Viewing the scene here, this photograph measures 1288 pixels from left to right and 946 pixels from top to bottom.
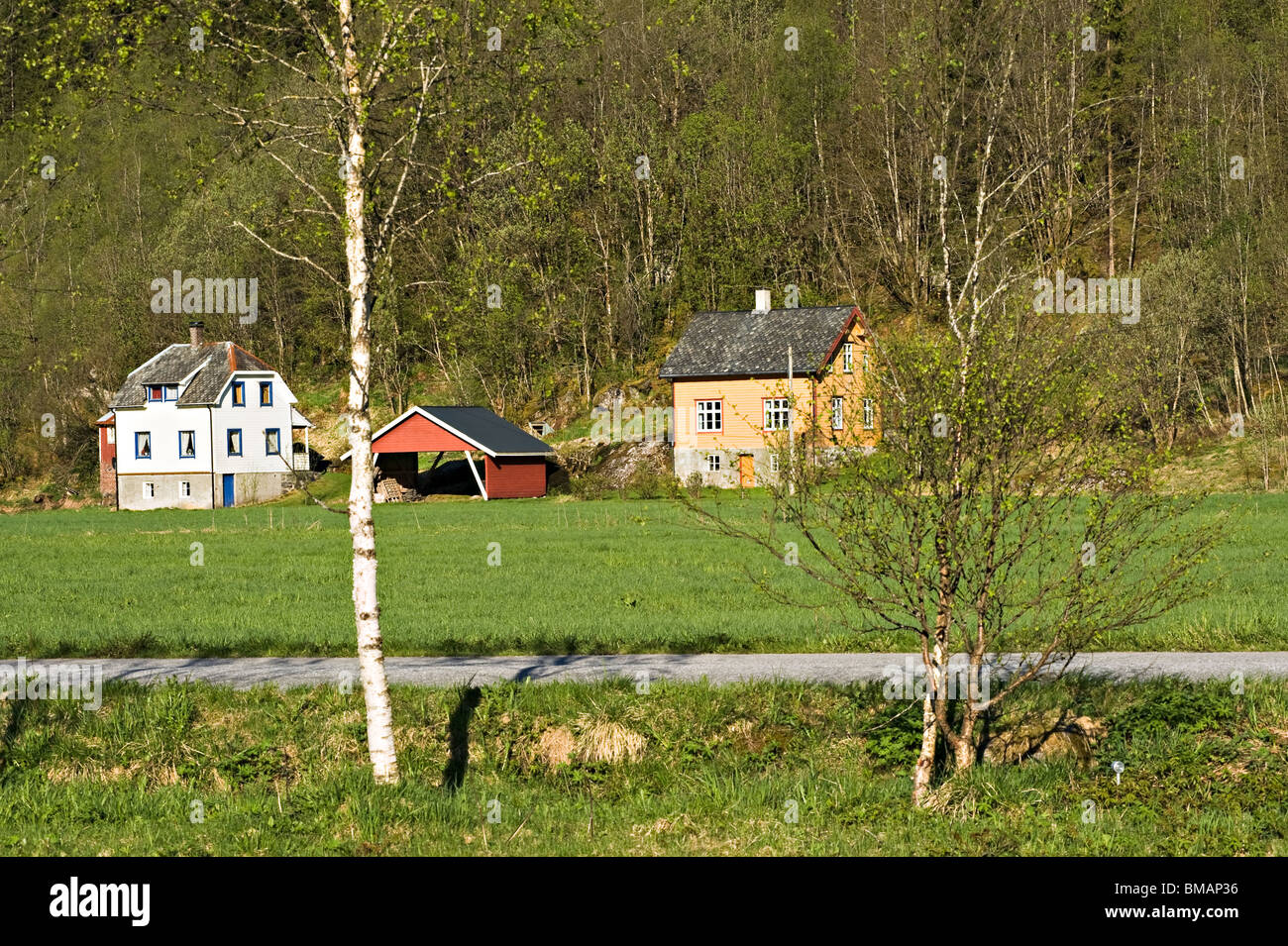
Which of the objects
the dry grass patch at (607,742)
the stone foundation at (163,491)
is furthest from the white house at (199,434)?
the dry grass patch at (607,742)

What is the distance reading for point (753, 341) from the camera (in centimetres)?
6512

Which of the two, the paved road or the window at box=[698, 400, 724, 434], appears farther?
the window at box=[698, 400, 724, 434]

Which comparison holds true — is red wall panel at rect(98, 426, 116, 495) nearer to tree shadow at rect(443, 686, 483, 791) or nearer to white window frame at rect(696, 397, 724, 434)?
white window frame at rect(696, 397, 724, 434)

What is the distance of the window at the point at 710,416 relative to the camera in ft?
209

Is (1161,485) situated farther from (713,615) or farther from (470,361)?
(470,361)

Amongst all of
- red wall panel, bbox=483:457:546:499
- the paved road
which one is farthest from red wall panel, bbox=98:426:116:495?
the paved road

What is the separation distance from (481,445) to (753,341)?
14.6m

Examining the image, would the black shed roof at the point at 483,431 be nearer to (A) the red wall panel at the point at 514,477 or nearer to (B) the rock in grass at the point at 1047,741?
(A) the red wall panel at the point at 514,477

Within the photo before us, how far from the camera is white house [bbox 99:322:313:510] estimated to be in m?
67.8

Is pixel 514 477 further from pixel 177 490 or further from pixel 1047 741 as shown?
pixel 1047 741

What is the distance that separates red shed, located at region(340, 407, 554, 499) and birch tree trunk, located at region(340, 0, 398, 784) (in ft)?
157

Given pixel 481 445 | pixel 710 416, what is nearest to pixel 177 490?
pixel 481 445

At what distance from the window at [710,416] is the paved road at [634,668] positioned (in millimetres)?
47353
